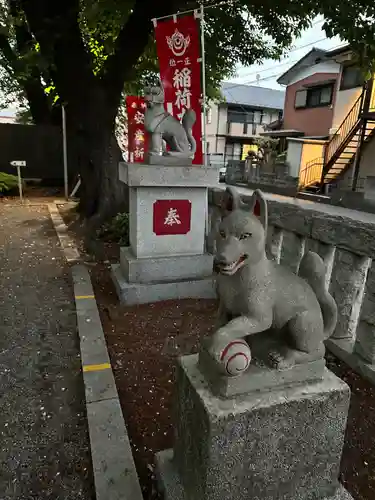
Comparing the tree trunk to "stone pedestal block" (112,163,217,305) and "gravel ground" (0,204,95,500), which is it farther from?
"stone pedestal block" (112,163,217,305)

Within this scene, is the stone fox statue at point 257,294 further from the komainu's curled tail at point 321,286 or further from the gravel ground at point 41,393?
the gravel ground at point 41,393

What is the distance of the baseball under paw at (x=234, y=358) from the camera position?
1.56 meters

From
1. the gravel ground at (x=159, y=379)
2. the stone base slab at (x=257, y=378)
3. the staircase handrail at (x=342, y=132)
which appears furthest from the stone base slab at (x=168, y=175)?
the staircase handrail at (x=342, y=132)

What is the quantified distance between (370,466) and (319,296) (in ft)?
4.35

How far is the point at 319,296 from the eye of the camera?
1.89 m

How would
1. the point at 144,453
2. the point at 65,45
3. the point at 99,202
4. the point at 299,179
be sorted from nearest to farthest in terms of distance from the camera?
the point at 144,453 < the point at 65,45 < the point at 99,202 < the point at 299,179

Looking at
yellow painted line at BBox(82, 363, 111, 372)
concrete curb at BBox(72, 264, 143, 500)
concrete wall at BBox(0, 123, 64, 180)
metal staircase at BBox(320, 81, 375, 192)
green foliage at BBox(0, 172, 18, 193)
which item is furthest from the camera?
concrete wall at BBox(0, 123, 64, 180)

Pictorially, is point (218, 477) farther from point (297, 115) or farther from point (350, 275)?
point (297, 115)

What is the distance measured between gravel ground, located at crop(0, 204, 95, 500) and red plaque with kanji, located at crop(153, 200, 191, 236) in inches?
64.7

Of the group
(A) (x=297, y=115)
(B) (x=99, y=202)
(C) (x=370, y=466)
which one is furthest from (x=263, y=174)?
(C) (x=370, y=466)

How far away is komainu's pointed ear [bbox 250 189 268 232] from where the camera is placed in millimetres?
1668

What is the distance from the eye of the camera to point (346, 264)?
3158 millimetres

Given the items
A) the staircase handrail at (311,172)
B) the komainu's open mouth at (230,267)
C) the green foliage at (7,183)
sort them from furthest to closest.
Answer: the staircase handrail at (311,172) < the green foliage at (7,183) < the komainu's open mouth at (230,267)

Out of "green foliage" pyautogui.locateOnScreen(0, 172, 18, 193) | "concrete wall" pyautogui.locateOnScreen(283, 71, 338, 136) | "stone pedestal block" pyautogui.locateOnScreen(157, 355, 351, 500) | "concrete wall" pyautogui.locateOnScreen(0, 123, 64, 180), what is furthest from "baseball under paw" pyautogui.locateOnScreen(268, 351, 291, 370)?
"concrete wall" pyautogui.locateOnScreen(283, 71, 338, 136)
